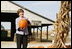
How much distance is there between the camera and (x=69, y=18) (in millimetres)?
11812

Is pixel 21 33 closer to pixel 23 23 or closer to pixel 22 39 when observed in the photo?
pixel 22 39

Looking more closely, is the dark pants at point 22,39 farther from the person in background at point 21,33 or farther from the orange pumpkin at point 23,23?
the orange pumpkin at point 23,23

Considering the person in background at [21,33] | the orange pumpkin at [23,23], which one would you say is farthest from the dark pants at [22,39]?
the orange pumpkin at [23,23]

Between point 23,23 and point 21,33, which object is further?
point 21,33

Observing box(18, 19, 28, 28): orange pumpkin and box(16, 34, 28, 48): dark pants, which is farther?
box(16, 34, 28, 48): dark pants

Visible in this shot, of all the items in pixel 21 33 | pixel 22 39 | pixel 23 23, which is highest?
pixel 23 23

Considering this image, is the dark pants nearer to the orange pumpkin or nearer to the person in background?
the person in background

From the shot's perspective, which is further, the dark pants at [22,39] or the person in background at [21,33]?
the dark pants at [22,39]

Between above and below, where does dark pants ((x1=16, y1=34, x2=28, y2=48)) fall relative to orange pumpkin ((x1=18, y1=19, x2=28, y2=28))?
below

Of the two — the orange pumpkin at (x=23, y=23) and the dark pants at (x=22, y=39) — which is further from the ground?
the orange pumpkin at (x=23, y=23)

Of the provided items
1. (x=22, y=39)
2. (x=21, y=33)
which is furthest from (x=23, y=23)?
(x=22, y=39)

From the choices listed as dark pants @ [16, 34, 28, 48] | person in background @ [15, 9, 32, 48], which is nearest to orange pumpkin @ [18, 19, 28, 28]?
person in background @ [15, 9, 32, 48]

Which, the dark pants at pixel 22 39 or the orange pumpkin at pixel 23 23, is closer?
the orange pumpkin at pixel 23 23

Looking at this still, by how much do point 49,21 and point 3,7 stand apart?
5.45 meters
